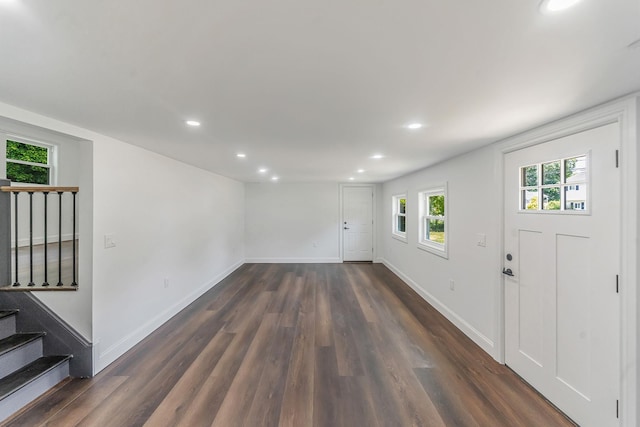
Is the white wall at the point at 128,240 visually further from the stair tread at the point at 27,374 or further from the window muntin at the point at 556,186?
the window muntin at the point at 556,186

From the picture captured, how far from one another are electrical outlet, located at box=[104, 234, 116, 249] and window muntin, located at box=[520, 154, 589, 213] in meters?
3.90

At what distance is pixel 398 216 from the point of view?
5.89 meters

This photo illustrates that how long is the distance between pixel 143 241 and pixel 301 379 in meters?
2.32

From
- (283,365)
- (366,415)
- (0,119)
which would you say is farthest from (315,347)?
(0,119)

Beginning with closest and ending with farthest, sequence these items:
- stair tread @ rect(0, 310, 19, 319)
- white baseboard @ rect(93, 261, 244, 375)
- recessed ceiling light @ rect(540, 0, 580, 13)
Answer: recessed ceiling light @ rect(540, 0, 580, 13), stair tread @ rect(0, 310, 19, 319), white baseboard @ rect(93, 261, 244, 375)

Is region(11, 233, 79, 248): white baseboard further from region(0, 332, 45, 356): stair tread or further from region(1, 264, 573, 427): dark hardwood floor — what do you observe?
region(1, 264, 573, 427): dark hardwood floor

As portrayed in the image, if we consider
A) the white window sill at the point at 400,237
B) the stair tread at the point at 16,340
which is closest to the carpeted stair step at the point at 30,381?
the stair tread at the point at 16,340

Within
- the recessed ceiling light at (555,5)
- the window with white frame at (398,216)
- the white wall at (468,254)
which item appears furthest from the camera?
the window with white frame at (398,216)

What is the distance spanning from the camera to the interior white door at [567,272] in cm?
162

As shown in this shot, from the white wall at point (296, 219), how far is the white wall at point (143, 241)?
2.07 metres

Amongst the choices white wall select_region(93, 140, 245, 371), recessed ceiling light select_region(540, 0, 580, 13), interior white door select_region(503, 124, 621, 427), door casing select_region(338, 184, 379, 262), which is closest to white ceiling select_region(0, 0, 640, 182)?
recessed ceiling light select_region(540, 0, 580, 13)

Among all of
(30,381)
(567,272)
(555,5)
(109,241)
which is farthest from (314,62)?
(30,381)

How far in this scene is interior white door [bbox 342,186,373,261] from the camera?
22.1ft

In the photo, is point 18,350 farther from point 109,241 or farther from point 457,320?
point 457,320
